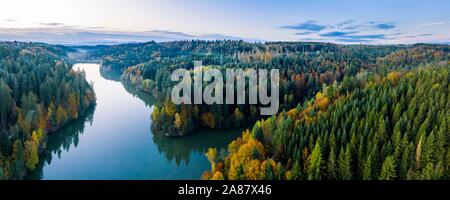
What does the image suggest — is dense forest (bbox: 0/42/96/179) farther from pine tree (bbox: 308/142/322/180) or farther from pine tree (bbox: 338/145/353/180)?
pine tree (bbox: 338/145/353/180)

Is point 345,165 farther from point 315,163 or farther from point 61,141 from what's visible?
point 61,141

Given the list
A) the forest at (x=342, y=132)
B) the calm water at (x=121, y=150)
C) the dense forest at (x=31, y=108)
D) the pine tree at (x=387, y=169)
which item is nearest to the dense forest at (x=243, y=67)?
the forest at (x=342, y=132)

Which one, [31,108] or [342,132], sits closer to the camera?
[342,132]

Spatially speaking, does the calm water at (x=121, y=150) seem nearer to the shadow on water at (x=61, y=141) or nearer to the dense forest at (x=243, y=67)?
the shadow on water at (x=61, y=141)

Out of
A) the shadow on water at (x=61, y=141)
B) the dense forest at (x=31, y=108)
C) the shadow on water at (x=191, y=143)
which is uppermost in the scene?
the dense forest at (x=31, y=108)

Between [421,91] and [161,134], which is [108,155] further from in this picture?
[421,91]

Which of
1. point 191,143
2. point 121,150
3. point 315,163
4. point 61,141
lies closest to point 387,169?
point 315,163
